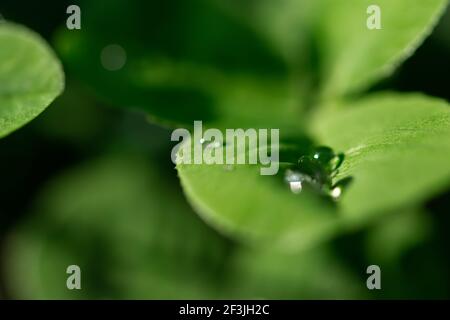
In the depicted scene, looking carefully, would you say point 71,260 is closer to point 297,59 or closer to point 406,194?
point 297,59

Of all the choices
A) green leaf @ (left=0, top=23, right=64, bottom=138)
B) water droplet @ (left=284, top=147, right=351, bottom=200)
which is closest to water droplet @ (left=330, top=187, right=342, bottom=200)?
water droplet @ (left=284, top=147, right=351, bottom=200)

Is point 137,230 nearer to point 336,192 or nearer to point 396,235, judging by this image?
point 396,235

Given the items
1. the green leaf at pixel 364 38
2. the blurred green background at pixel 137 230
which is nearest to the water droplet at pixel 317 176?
the green leaf at pixel 364 38

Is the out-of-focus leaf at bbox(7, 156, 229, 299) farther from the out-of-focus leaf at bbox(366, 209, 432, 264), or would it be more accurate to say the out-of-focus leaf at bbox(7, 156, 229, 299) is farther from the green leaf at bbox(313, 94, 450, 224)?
the green leaf at bbox(313, 94, 450, 224)

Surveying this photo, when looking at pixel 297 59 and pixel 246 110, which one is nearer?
pixel 246 110

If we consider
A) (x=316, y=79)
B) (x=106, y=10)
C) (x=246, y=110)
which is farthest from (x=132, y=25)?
(x=316, y=79)

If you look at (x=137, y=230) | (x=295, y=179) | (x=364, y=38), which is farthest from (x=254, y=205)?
(x=137, y=230)
